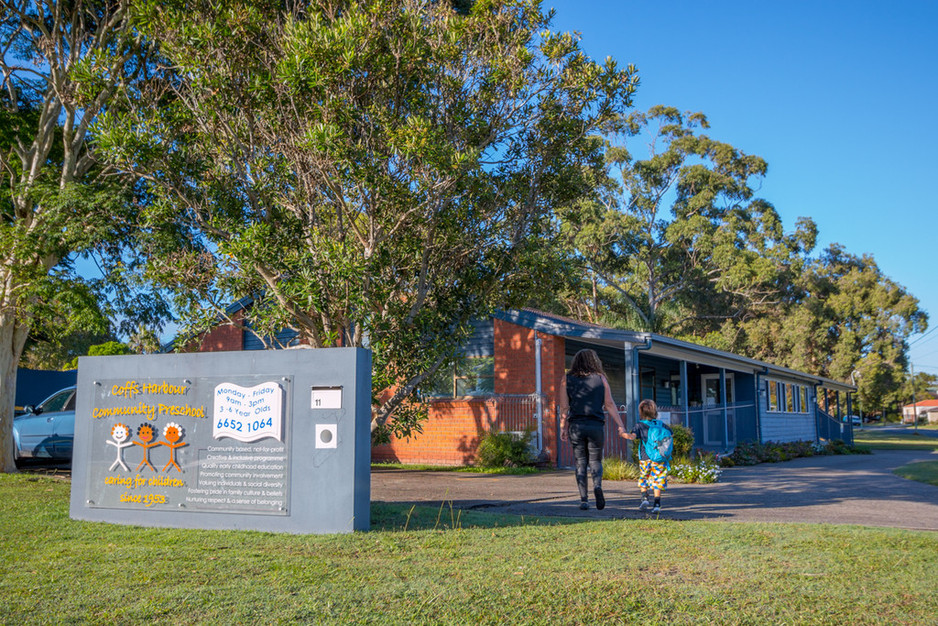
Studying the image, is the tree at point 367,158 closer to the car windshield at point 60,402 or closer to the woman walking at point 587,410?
the woman walking at point 587,410

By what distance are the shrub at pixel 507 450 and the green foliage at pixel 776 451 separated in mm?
5147

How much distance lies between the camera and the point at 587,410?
27.0ft

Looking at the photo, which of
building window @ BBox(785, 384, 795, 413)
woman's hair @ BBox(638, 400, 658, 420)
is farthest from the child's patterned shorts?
building window @ BBox(785, 384, 795, 413)

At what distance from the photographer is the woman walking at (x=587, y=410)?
8.24 m

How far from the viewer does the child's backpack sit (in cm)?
852

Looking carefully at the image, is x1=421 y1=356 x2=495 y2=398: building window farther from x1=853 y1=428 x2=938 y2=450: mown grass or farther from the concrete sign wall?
x1=853 y1=428 x2=938 y2=450: mown grass

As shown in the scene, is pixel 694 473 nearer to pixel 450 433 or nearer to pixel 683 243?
pixel 450 433

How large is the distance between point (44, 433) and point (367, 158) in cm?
1030

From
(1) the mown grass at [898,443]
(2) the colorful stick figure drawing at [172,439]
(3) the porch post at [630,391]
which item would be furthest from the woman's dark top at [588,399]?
(1) the mown grass at [898,443]

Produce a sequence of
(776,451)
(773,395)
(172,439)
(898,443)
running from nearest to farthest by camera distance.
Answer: (172,439)
(776,451)
(773,395)
(898,443)

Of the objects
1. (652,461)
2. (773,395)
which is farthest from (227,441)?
(773,395)

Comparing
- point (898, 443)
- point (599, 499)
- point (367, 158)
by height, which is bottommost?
point (898, 443)

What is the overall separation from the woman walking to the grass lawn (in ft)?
2.95

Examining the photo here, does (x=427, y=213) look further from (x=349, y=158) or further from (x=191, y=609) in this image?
(x=191, y=609)
